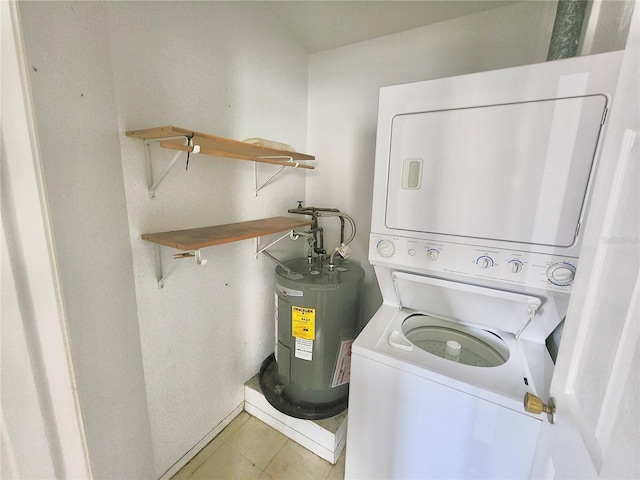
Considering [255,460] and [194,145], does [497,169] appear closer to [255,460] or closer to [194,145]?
[194,145]

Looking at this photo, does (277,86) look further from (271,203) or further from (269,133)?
(271,203)

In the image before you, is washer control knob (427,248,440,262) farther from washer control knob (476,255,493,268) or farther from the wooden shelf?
the wooden shelf

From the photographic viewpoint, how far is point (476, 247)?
973 mm

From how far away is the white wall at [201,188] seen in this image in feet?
3.31

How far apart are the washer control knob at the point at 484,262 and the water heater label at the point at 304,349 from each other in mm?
921

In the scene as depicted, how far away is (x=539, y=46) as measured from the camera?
1.31 metres

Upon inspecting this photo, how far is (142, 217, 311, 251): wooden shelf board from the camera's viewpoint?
37.9 inches

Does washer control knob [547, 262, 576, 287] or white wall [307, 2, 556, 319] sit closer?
washer control knob [547, 262, 576, 287]

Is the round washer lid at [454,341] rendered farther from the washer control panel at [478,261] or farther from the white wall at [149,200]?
the white wall at [149,200]

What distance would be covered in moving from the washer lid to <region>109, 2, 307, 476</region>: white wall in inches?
36.3

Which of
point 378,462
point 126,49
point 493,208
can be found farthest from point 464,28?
point 378,462

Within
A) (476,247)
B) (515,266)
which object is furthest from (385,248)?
(515,266)

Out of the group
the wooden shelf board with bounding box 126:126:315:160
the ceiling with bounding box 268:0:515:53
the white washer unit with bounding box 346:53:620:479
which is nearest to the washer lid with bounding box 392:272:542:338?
the white washer unit with bounding box 346:53:620:479

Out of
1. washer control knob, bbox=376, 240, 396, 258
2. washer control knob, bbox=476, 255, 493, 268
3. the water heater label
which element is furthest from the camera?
the water heater label
